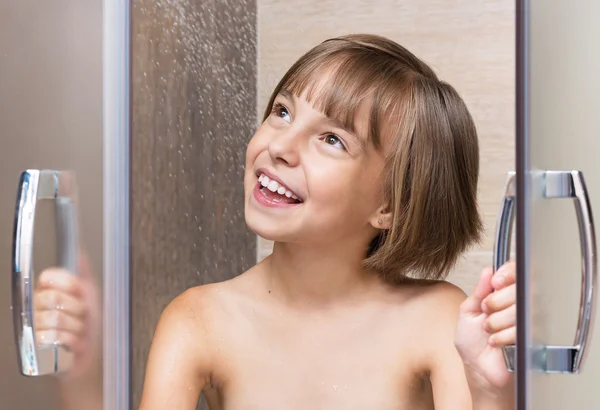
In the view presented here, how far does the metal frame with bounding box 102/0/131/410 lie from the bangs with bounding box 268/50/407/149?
0.73ft

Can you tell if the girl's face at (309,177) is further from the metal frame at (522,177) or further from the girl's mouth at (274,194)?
the metal frame at (522,177)

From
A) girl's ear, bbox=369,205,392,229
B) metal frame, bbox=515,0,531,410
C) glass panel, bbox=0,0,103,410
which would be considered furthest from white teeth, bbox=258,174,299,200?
metal frame, bbox=515,0,531,410

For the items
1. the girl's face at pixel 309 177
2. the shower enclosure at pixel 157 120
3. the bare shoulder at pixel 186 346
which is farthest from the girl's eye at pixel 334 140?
the bare shoulder at pixel 186 346

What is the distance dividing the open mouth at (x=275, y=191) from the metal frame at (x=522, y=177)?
327mm

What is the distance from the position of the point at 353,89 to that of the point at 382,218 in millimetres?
166

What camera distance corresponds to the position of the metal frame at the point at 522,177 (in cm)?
85

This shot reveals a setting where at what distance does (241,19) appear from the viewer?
1.13 meters

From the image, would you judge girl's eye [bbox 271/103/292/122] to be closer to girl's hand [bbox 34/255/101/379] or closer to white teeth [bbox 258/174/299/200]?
white teeth [bbox 258/174/299/200]

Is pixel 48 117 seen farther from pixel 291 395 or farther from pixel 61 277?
pixel 291 395

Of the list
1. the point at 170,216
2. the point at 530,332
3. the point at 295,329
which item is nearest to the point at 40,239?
the point at 170,216

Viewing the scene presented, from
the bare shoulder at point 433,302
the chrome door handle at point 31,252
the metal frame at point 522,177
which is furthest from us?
the bare shoulder at point 433,302

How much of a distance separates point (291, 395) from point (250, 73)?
0.41 m

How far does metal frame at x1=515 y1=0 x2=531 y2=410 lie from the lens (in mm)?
849

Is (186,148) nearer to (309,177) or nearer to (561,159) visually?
(309,177)
